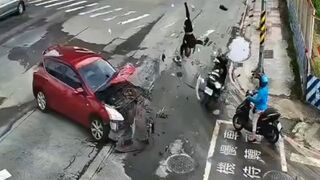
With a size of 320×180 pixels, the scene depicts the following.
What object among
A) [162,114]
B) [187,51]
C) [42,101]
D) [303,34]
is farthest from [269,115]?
[187,51]

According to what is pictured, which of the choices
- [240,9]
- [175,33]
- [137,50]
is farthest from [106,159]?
[240,9]

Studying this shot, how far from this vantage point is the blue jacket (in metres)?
11.1

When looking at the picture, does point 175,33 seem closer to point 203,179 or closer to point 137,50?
point 137,50

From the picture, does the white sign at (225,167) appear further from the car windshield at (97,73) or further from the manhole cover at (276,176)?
the car windshield at (97,73)

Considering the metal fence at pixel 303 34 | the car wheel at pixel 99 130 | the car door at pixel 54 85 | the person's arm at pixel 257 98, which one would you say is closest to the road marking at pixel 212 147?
the person's arm at pixel 257 98

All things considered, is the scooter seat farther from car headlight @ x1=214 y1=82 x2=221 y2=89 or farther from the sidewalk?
car headlight @ x1=214 y1=82 x2=221 y2=89

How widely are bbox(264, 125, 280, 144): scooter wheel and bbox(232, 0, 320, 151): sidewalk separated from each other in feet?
2.73

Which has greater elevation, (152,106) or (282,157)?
(152,106)

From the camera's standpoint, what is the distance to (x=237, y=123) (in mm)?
12125

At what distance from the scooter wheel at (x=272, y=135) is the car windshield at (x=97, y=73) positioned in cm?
436

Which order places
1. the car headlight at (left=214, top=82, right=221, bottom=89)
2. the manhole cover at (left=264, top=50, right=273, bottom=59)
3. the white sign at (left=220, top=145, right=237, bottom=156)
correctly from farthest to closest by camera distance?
the manhole cover at (left=264, top=50, right=273, bottom=59) < the car headlight at (left=214, top=82, right=221, bottom=89) < the white sign at (left=220, top=145, right=237, bottom=156)

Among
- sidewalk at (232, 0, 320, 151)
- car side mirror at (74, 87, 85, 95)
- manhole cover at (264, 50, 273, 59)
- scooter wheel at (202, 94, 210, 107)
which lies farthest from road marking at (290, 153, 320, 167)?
manhole cover at (264, 50, 273, 59)

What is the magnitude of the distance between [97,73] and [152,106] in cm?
207

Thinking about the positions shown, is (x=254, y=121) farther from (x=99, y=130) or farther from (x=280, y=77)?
(x=280, y=77)
